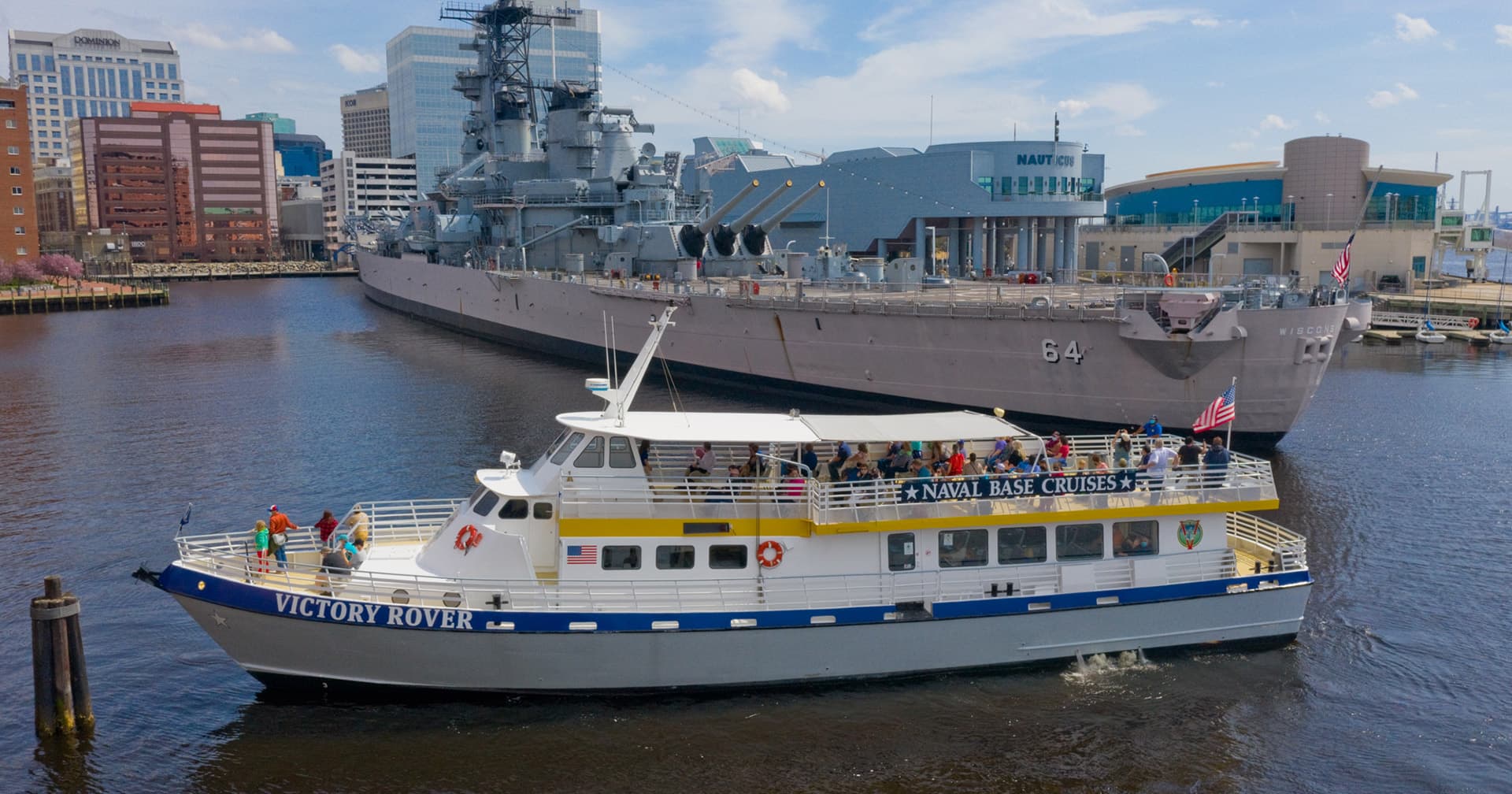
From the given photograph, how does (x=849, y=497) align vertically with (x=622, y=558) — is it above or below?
above

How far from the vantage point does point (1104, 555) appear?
17906 mm

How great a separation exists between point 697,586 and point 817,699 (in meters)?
2.57

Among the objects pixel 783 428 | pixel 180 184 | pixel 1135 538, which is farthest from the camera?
pixel 180 184

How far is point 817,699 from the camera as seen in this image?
16844 mm

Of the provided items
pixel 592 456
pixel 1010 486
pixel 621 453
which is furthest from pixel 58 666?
pixel 1010 486

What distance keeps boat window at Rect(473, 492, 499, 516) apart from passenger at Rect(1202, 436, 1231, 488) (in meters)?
11.6

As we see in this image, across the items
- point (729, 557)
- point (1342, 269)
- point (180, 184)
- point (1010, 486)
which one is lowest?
point (729, 557)

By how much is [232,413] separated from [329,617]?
28006 millimetres

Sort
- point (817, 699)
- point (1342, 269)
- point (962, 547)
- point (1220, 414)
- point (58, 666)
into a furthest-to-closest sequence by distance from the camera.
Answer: point (1342, 269) → point (1220, 414) → point (962, 547) → point (817, 699) → point (58, 666)

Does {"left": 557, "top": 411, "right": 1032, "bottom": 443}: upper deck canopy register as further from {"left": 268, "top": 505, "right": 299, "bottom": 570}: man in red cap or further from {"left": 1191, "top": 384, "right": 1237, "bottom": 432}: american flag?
{"left": 268, "top": 505, "right": 299, "bottom": 570}: man in red cap

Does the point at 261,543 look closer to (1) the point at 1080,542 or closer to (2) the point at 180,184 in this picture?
(1) the point at 1080,542

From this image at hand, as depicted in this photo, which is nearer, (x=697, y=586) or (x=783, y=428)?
(x=697, y=586)

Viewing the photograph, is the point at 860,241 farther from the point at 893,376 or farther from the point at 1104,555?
the point at 1104,555

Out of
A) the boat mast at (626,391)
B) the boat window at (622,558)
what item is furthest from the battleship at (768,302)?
the boat window at (622,558)
